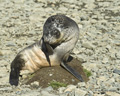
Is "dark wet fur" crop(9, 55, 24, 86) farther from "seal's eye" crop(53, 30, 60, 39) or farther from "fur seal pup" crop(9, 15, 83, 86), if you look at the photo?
"seal's eye" crop(53, 30, 60, 39)

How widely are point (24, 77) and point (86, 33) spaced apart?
360 centimetres

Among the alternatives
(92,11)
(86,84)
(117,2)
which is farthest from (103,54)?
(117,2)

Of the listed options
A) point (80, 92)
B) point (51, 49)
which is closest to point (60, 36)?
point (51, 49)

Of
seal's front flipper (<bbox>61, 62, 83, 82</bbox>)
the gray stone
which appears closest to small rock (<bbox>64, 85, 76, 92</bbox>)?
the gray stone

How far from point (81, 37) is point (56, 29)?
328 cm

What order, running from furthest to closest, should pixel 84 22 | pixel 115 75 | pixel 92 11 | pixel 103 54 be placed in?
pixel 92 11 < pixel 84 22 < pixel 103 54 < pixel 115 75

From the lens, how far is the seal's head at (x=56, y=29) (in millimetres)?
5395

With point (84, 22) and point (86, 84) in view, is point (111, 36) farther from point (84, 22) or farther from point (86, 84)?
point (86, 84)

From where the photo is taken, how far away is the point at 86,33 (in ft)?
29.5

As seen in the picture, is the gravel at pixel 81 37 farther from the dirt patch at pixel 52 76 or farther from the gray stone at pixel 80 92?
the dirt patch at pixel 52 76

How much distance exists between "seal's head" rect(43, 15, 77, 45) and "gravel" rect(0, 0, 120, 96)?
3.08 feet

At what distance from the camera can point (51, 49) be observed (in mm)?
5633

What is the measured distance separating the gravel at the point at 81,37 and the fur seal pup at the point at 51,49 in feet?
1.32

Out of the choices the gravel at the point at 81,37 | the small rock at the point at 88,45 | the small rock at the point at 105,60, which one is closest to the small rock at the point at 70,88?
the gravel at the point at 81,37
